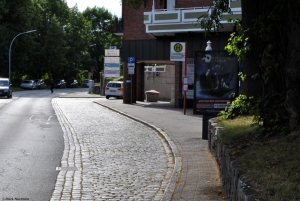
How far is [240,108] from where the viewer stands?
12320 mm

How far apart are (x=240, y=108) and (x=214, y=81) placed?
4225 mm

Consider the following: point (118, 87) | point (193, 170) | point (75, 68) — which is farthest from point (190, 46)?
point (75, 68)

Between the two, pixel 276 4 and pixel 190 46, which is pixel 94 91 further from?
pixel 276 4

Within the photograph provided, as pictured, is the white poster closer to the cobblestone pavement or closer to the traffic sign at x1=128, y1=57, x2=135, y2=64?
the cobblestone pavement

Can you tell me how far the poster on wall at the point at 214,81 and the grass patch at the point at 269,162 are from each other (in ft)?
20.4

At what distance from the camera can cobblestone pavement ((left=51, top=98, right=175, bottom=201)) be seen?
8.65m

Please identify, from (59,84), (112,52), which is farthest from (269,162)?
(59,84)

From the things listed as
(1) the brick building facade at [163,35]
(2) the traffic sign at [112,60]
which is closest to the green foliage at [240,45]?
(1) the brick building facade at [163,35]

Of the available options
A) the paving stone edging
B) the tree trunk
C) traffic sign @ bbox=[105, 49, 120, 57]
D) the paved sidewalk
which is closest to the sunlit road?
the paving stone edging

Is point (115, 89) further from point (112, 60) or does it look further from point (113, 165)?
point (113, 165)

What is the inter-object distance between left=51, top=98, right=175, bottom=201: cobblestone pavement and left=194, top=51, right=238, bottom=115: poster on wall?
5.55 feet

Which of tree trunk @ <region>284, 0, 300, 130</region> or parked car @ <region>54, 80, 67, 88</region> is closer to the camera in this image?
tree trunk @ <region>284, 0, 300, 130</region>

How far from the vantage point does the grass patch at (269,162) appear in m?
5.68

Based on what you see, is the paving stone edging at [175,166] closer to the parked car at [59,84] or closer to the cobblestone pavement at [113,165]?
the cobblestone pavement at [113,165]
